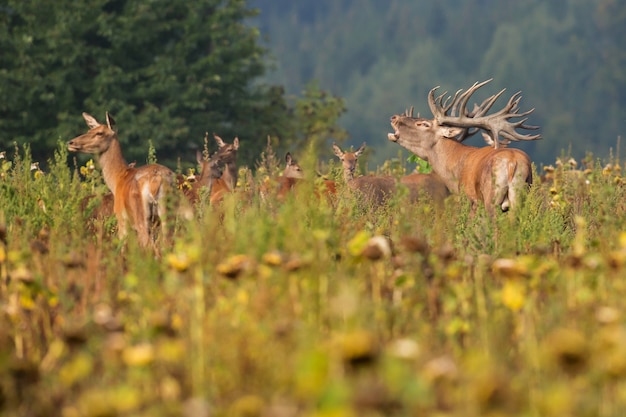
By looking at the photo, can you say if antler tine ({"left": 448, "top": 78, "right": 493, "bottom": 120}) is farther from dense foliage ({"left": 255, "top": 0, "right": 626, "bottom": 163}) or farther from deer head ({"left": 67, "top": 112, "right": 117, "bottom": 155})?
dense foliage ({"left": 255, "top": 0, "right": 626, "bottom": 163})

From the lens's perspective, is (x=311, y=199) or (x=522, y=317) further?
(x=311, y=199)

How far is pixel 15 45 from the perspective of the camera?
29.4 metres

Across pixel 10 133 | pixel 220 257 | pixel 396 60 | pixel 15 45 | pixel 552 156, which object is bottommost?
pixel 220 257

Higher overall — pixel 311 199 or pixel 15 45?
pixel 15 45

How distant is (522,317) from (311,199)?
1674 millimetres

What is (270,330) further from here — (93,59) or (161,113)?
(93,59)

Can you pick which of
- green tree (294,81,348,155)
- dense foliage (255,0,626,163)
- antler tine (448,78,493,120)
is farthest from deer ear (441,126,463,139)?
dense foliage (255,0,626,163)

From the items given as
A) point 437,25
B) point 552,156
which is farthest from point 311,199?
point 437,25

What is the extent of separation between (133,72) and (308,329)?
2687 centimetres

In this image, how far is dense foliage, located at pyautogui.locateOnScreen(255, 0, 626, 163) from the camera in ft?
335

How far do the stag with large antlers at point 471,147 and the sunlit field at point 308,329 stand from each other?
4.67 metres

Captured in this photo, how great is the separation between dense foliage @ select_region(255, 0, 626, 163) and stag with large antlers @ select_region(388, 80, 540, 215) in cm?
7955

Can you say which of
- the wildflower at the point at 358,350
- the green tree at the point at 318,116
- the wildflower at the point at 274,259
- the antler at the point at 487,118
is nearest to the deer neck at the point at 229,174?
the antler at the point at 487,118

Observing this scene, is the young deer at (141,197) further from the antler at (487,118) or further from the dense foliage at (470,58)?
the dense foliage at (470,58)
